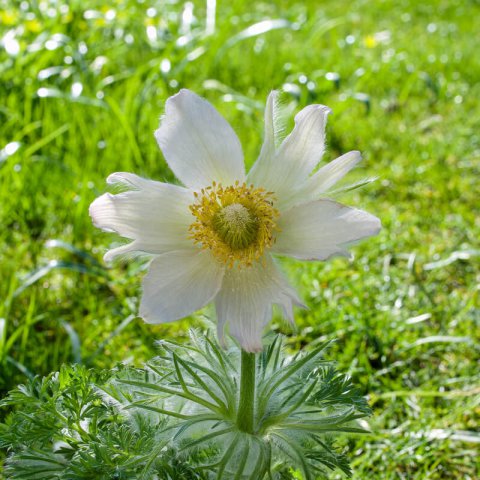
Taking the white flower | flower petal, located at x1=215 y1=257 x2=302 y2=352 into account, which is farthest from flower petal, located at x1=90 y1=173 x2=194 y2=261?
flower petal, located at x1=215 y1=257 x2=302 y2=352

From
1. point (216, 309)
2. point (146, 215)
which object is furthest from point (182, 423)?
point (146, 215)

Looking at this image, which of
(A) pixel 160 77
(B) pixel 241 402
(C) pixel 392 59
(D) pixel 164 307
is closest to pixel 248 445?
(B) pixel 241 402

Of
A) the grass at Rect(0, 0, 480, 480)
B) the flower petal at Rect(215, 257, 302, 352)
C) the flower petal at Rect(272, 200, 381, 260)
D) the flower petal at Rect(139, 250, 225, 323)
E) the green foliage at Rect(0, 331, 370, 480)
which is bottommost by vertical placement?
the grass at Rect(0, 0, 480, 480)

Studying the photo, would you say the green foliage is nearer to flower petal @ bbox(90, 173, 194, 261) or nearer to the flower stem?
the flower stem

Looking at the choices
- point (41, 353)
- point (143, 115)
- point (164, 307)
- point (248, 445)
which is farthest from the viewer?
point (143, 115)

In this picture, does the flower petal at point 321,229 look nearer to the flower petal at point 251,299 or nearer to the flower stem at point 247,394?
the flower petal at point 251,299

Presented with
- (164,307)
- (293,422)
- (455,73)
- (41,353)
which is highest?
(164,307)

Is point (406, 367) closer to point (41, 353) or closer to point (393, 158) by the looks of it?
point (41, 353)
